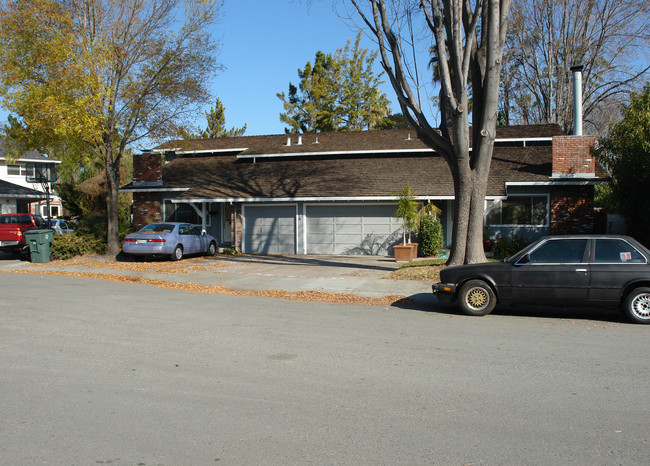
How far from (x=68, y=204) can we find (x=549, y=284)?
37081 mm

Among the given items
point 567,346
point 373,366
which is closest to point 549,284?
point 567,346

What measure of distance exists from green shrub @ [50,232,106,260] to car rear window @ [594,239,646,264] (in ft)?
63.6

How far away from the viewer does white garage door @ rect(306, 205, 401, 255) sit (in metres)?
22.2

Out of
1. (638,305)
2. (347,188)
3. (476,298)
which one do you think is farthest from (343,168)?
(638,305)

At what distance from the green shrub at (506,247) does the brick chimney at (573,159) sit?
301cm

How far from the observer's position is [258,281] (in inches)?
595

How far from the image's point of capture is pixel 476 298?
33.1ft

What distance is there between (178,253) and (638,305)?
16.2 metres

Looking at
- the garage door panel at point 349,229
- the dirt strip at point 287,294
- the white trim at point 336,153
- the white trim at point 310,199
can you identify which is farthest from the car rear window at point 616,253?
the white trim at point 336,153

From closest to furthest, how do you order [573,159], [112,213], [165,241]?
[165,241], [573,159], [112,213]

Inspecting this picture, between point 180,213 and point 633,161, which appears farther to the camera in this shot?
point 180,213

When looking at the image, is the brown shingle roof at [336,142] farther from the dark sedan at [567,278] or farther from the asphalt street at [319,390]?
the asphalt street at [319,390]

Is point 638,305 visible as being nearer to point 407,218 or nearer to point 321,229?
point 407,218

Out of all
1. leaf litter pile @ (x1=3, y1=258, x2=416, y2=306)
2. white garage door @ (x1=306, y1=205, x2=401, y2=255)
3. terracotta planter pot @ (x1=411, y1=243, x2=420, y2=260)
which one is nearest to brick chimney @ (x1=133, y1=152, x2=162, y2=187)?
leaf litter pile @ (x1=3, y1=258, x2=416, y2=306)
